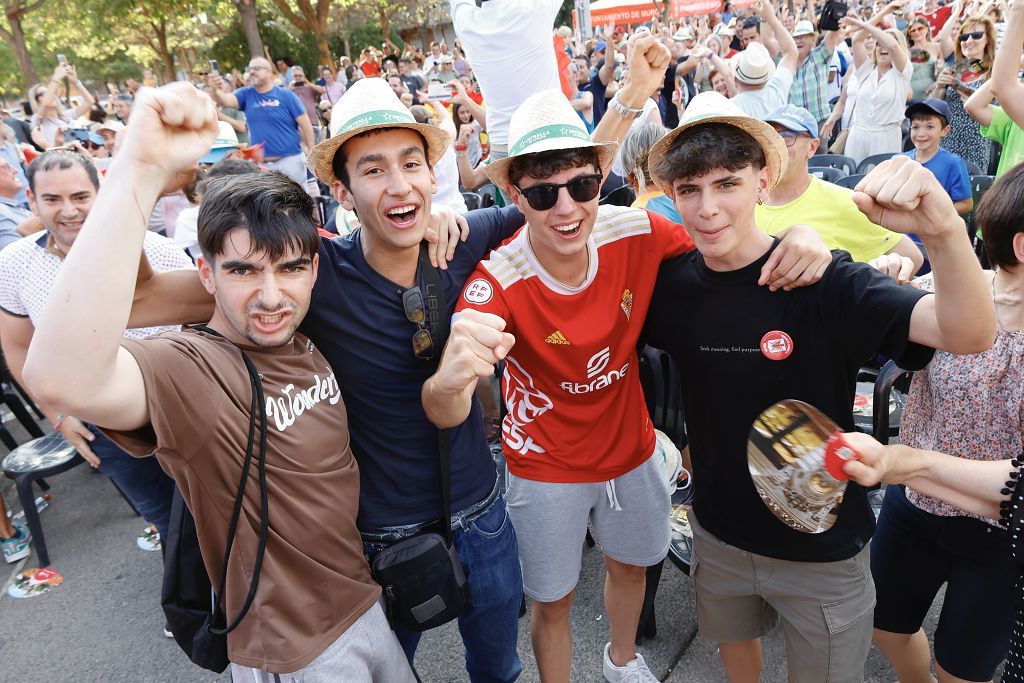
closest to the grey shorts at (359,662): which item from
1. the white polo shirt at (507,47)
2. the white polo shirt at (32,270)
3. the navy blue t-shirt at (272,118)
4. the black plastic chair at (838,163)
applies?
the white polo shirt at (32,270)

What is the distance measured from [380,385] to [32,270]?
2.15 metres

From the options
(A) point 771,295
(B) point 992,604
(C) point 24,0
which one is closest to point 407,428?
(A) point 771,295

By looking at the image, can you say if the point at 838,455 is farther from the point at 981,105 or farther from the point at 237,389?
the point at 981,105

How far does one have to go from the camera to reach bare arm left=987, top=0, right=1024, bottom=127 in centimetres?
281

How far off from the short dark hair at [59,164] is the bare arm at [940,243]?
333cm

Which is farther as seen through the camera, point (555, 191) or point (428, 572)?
point (555, 191)

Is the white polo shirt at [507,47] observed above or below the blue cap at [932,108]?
above

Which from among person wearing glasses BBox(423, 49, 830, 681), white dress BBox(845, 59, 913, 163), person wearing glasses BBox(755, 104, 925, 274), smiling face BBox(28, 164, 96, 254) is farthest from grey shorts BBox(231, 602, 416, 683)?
white dress BBox(845, 59, 913, 163)

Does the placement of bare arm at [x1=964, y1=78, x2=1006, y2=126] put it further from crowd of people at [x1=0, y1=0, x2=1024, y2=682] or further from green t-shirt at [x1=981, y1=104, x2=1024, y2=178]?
crowd of people at [x1=0, y1=0, x2=1024, y2=682]

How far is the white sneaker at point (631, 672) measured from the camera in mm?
2563

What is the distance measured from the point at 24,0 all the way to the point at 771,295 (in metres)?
30.3

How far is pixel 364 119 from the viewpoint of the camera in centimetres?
183

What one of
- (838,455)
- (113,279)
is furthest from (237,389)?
(838,455)

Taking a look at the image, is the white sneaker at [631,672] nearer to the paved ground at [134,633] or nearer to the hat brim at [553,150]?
the paved ground at [134,633]
